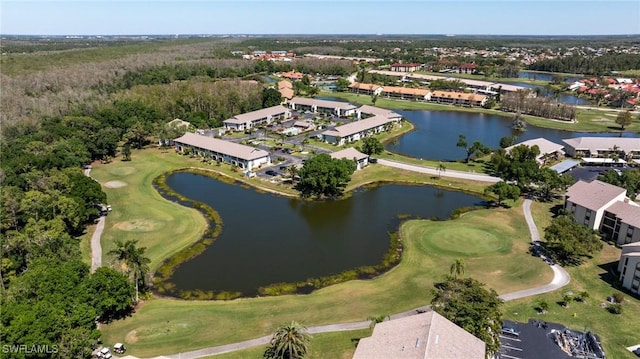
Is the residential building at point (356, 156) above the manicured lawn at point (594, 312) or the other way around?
above

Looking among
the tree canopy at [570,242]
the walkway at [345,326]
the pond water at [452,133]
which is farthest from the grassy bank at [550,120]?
the walkway at [345,326]

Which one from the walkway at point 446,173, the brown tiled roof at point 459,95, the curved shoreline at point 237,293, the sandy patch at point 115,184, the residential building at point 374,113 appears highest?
the brown tiled roof at point 459,95

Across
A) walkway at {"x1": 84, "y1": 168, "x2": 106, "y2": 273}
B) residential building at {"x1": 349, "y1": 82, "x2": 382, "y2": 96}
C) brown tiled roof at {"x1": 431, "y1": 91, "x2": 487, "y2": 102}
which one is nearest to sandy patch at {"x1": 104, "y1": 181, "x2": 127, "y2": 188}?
walkway at {"x1": 84, "y1": 168, "x2": 106, "y2": 273}

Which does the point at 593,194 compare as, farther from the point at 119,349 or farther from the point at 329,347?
the point at 119,349

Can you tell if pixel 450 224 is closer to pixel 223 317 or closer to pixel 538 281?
pixel 538 281

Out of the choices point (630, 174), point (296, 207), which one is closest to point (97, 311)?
point (296, 207)

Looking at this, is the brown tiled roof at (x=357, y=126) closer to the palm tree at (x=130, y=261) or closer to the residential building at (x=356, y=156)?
the residential building at (x=356, y=156)

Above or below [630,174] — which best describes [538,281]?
below

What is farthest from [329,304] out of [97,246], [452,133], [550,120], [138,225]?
[550,120]
